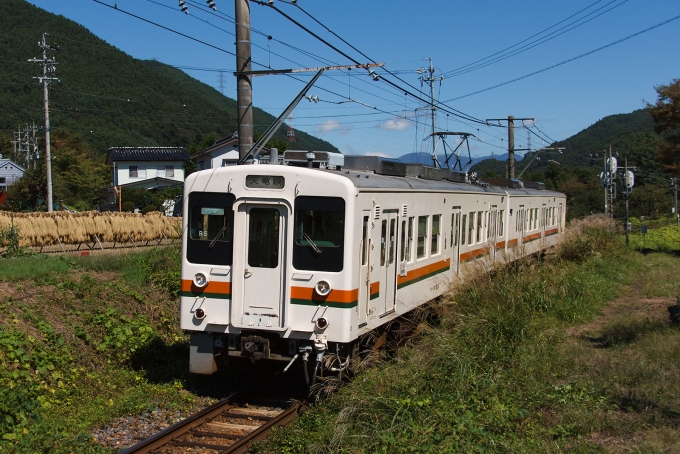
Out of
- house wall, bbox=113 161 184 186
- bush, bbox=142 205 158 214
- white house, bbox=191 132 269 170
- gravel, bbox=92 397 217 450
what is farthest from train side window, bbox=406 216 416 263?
house wall, bbox=113 161 184 186

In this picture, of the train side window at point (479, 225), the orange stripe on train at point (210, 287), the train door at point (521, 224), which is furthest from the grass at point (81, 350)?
the train door at point (521, 224)

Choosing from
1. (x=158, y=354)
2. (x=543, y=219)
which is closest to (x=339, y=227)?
(x=158, y=354)

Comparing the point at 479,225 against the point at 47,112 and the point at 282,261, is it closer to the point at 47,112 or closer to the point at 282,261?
the point at 282,261

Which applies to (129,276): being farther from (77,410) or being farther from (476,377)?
(476,377)

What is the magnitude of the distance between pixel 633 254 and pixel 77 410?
20642 mm

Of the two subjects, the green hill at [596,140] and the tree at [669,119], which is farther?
the green hill at [596,140]

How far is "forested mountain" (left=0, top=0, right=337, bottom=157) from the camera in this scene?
75.0m

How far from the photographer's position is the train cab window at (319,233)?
25.9 feet

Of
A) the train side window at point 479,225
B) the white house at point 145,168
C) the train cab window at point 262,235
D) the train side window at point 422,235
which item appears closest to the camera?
the train cab window at point 262,235

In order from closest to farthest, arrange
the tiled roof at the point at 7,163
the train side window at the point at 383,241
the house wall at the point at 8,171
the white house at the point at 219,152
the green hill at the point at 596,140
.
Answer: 1. the train side window at the point at 383,241
2. the white house at the point at 219,152
3. the tiled roof at the point at 7,163
4. the house wall at the point at 8,171
5. the green hill at the point at 596,140

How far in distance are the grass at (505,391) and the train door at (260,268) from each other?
126 cm

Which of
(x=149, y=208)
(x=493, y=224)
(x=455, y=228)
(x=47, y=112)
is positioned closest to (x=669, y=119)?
(x=493, y=224)

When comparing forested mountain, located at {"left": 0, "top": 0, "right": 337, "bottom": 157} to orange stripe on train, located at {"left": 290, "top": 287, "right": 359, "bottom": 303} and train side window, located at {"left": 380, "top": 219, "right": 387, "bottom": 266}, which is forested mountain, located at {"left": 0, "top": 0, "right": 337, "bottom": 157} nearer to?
train side window, located at {"left": 380, "top": 219, "right": 387, "bottom": 266}

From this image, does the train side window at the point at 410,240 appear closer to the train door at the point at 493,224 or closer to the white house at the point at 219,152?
the train door at the point at 493,224
